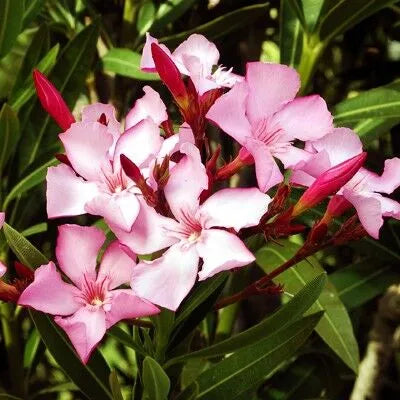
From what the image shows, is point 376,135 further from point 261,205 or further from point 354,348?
point 261,205

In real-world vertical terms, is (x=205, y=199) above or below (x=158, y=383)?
above

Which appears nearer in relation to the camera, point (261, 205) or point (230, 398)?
point (261, 205)

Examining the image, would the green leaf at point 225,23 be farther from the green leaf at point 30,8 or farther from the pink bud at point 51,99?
the pink bud at point 51,99

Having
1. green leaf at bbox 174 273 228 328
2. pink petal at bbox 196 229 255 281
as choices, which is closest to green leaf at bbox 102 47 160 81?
green leaf at bbox 174 273 228 328

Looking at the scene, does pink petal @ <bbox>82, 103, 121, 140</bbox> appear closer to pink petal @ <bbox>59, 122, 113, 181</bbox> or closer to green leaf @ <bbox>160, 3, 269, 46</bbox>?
pink petal @ <bbox>59, 122, 113, 181</bbox>

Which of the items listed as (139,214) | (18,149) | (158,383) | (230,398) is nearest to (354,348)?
(230,398)

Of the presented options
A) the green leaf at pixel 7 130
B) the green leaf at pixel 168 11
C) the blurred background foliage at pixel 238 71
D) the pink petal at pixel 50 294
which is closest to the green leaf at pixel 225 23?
the blurred background foliage at pixel 238 71
